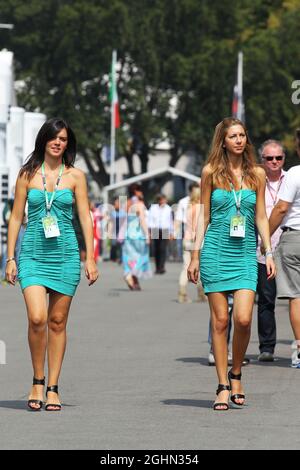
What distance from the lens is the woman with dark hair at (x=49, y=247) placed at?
9.82m

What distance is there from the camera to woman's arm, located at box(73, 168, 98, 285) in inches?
390

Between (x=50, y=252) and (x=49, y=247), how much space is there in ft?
0.10

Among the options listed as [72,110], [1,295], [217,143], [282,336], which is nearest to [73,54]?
[72,110]

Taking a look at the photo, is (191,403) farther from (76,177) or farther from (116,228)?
(116,228)

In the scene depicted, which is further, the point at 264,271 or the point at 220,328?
the point at 264,271

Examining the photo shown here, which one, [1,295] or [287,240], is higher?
[287,240]

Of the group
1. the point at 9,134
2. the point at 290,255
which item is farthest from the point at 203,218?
the point at 9,134

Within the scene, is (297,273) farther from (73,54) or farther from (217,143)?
(73,54)

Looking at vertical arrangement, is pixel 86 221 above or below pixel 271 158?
below

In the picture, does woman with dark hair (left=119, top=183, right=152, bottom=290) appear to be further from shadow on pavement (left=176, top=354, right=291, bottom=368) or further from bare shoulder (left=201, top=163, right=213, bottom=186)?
bare shoulder (left=201, top=163, right=213, bottom=186)

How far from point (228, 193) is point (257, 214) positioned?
23 centimetres

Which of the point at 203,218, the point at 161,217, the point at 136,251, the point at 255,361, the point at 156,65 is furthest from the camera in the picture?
the point at 156,65

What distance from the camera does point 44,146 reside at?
32.9 feet

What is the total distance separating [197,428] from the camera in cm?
886
